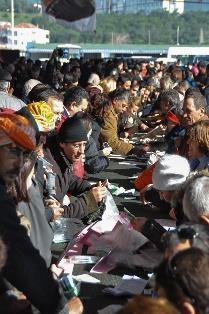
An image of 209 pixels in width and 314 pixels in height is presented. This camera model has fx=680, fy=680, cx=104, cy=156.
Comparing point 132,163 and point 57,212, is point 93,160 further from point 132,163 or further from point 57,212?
point 57,212

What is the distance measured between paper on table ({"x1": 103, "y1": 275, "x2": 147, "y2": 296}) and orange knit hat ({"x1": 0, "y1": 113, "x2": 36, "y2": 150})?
1.39 meters

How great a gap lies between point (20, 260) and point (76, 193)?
291 cm

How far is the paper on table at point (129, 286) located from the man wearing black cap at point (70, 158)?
3.26 ft

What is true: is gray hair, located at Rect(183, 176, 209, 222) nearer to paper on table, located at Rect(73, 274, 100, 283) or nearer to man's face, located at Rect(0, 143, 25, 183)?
man's face, located at Rect(0, 143, 25, 183)

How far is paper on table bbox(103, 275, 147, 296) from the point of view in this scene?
4582mm

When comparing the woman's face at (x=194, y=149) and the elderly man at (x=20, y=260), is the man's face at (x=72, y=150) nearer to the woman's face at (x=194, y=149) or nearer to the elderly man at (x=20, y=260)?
the woman's face at (x=194, y=149)

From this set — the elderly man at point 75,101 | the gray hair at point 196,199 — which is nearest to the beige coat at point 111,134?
the elderly man at point 75,101

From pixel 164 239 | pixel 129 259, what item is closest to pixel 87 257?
pixel 129 259

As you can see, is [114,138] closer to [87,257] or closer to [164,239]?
[87,257]

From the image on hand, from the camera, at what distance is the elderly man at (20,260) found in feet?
10.3

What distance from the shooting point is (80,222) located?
225 inches

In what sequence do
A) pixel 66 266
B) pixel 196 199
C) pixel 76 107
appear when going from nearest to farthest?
pixel 196 199 < pixel 66 266 < pixel 76 107

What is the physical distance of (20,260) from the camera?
3.15m

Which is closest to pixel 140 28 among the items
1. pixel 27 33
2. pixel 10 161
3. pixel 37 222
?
pixel 27 33
